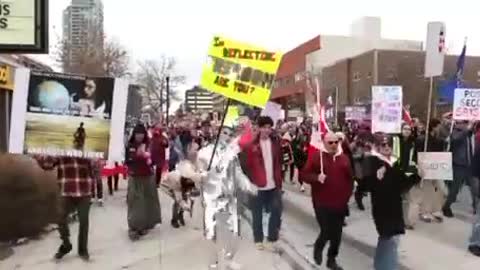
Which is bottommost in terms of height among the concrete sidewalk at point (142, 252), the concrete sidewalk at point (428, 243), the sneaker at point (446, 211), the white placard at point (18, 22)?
the concrete sidewalk at point (142, 252)

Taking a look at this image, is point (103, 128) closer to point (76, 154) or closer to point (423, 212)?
point (76, 154)

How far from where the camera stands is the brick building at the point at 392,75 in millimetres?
65188

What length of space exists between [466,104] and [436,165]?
3179mm

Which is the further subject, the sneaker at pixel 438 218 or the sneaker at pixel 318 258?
the sneaker at pixel 438 218

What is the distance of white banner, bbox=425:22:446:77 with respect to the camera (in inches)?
496

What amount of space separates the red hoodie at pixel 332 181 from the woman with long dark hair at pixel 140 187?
2.98m

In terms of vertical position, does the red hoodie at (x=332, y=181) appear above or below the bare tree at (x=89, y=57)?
below

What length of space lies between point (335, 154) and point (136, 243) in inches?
126

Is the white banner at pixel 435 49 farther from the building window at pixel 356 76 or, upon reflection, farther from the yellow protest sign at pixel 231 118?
the building window at pixel 356 76

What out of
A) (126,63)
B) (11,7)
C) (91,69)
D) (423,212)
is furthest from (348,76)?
(11,7)

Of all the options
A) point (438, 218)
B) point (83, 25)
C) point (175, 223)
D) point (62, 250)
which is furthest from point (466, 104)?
point (83, 25)

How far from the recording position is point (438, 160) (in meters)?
11.4

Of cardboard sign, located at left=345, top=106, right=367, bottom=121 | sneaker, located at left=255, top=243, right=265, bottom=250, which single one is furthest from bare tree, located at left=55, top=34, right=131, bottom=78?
sneaker, located at left=255, top=243, right=265, bottom=250

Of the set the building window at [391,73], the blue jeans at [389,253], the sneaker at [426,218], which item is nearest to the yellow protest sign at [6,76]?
the sneaker at [426,218]
